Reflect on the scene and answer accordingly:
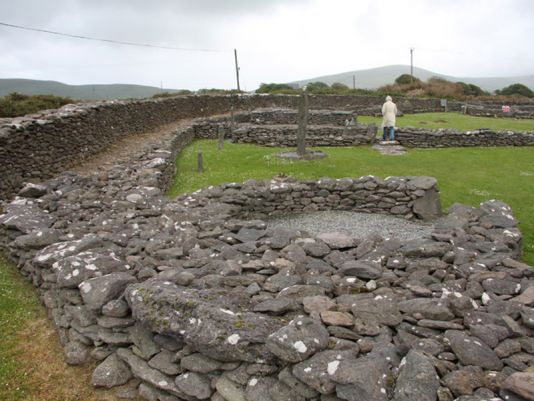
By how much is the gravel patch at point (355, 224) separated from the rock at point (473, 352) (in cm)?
530

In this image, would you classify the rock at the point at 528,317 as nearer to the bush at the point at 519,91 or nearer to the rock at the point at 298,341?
the rock at the point at 298,341

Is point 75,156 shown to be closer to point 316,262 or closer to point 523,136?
point 316,262

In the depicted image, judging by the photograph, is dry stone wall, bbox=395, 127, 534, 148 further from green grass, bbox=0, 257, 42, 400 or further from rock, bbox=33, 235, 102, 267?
green grass, bbox=0, 257, 42, 400

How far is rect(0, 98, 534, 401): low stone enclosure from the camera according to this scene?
12.4 feet

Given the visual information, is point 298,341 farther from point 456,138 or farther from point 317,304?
point 456,138

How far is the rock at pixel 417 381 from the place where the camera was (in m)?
3.41

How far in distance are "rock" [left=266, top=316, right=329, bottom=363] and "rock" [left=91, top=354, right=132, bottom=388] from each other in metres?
2.03

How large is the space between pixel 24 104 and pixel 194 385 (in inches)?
914

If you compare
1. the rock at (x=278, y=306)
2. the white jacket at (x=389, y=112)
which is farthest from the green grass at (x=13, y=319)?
the white jacket at (x=389, y=112)

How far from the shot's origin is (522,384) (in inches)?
126

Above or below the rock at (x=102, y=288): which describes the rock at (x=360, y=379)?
below

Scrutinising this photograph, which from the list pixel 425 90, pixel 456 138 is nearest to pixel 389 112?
pixel 456 138

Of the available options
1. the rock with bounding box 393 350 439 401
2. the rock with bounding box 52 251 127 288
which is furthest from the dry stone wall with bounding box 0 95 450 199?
the rock with bounding box 393 350 439 401

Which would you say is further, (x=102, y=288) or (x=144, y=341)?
(x=102, y=288)
